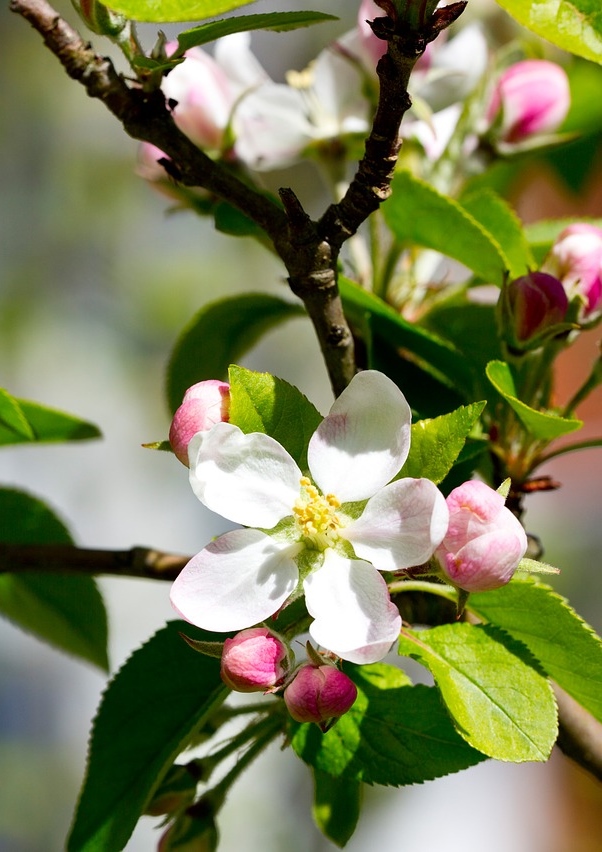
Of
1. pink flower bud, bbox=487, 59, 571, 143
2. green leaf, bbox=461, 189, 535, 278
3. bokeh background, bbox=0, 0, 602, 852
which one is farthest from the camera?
bokeh background, bbox=0, 0, 602, 852

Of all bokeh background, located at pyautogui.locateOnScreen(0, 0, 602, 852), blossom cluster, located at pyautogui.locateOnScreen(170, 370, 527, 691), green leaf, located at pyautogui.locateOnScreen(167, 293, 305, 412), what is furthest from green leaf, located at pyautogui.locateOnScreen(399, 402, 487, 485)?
bokeh background, located at pyautogui.locateOnScreen(0, 0, 602, 852)

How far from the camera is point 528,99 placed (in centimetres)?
85

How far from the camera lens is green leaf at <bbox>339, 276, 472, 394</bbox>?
66 cm

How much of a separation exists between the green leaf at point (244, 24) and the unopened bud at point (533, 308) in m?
0.20

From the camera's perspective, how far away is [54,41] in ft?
1.84

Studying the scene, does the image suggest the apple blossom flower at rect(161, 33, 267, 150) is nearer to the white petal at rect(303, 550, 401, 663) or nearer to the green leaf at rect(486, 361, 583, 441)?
the green leaf at rect(486, 361, 583, 441)

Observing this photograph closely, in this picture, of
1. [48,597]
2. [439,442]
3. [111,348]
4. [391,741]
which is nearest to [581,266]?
[439,442]

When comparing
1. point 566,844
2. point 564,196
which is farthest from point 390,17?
point 566,844

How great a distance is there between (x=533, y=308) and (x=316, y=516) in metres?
0.21

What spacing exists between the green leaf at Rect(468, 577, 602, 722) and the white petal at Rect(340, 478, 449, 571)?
0.33 feet

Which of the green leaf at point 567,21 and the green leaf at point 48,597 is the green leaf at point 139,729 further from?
the green leaf at point 567,21

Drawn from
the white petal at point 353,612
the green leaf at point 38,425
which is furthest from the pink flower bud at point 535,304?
the green leaf at point 38,425

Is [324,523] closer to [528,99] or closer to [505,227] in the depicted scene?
[505,227]

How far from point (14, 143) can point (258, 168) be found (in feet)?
7.99
